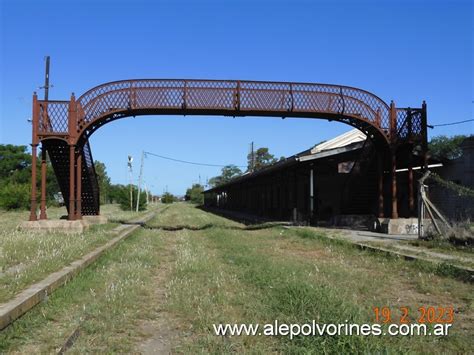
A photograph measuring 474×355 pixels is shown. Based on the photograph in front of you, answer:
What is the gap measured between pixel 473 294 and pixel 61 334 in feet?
17.7

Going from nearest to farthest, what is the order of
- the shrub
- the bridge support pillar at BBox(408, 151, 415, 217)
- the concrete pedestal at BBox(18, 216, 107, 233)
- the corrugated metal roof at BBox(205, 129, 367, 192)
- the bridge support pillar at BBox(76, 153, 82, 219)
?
1. the concrete pedestal at BBox(18, 216, 107, 233)
2. the bridge support pillar at BBox(76, 153, 82, 219)
3. the bridge support pillar at BBox(408, 151, 415, 217)
4. the corrugated metal roof at BBox(205, 129, 367, 192)
5. the shrub

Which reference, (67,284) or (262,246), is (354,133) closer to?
(262,246)

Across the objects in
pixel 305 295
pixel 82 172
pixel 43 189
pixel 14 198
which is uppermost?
pixel 82 172

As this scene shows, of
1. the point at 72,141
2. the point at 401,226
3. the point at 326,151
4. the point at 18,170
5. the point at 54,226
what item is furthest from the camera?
the point at 18,170

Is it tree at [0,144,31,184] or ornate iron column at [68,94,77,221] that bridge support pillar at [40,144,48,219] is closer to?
ornate iron column at [68,94,77,221]

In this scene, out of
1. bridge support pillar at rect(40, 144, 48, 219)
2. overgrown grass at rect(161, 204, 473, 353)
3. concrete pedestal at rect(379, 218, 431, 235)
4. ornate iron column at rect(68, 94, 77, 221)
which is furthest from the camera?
bridge support pillar at rect(40, 144, 48, 219)

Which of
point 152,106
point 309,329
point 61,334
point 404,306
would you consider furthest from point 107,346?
point 152,106

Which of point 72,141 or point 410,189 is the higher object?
point 72,141

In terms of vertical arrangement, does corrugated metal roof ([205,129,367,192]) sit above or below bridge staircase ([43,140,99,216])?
above

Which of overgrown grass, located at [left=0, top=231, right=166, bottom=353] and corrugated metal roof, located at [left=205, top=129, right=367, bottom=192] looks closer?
overgrown grass, located at [left=0, top=231, right=166, bottom=353]

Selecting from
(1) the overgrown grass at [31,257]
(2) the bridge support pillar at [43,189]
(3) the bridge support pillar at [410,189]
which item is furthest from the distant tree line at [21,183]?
(3) the bridge support pillar at [410,189]

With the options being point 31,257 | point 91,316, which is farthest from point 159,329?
point 31,257

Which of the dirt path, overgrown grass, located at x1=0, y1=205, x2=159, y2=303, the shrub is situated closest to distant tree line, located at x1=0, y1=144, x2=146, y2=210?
the shrub

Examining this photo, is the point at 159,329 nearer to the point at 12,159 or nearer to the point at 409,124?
the point at 409,124
